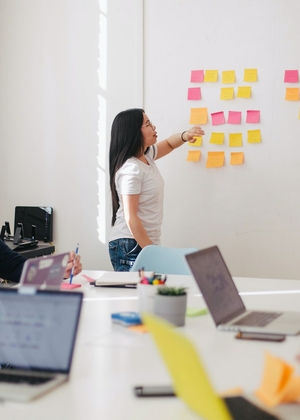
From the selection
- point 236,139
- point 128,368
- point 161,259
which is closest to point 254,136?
point 236,139

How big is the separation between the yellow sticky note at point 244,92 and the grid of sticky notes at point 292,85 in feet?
0.74

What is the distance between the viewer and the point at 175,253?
2820 mm

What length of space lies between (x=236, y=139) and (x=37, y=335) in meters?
2.69

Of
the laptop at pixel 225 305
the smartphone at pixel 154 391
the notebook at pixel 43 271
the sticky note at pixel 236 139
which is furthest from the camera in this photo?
the sticky note at pixel 236 139

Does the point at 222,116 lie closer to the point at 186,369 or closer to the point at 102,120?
the point at 102,120

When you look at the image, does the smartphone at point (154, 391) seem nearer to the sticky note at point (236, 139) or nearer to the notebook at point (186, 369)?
the notebook at point (186, 369)

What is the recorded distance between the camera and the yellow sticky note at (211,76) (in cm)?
366

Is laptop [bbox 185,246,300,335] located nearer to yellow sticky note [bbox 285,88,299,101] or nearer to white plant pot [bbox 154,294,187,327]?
white plant pot [bbox 154,294,187,327]

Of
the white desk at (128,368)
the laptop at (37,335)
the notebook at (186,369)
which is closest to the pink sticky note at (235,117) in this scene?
the white desk at (128,368)

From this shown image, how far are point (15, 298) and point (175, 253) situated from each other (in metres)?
1.69

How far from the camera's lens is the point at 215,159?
12.2 feet

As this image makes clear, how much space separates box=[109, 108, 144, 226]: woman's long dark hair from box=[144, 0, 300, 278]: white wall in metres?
0.42

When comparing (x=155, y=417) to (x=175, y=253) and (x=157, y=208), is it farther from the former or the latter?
(x=157, y=208)

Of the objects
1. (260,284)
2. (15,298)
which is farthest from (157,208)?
(15,298)
